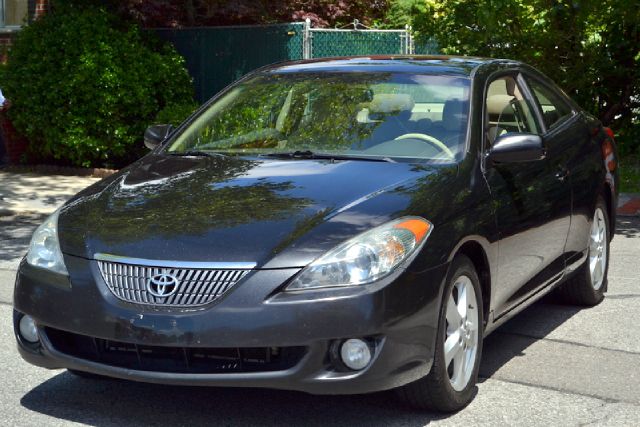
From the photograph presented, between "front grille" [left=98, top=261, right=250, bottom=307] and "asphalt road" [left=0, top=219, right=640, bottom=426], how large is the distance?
67 cm

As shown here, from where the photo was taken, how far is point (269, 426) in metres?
5.14

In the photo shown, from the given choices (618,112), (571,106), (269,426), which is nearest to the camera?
(269,426)

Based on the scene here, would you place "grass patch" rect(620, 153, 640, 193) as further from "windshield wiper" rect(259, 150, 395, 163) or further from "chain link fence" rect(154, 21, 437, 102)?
"windshield wiper" rect(259, 150, 395, 163)

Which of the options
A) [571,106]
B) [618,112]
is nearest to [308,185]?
[571,106]

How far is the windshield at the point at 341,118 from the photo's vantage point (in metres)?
6.04

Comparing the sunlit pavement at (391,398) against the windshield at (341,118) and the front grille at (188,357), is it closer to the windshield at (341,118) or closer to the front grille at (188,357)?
the front grille at (188,357)

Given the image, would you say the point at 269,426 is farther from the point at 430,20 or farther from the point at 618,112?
the point at 618,112

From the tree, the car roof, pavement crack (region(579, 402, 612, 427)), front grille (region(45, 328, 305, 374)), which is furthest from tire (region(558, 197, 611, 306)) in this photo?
the tree

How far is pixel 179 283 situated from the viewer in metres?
4.81

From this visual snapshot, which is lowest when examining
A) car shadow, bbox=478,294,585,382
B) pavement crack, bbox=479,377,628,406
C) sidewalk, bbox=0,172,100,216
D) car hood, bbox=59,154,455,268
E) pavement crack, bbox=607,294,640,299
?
sidewalk, bbox=0,172,100,216

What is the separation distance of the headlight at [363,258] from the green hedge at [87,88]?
1041 cm

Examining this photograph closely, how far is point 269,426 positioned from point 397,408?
2.01ft

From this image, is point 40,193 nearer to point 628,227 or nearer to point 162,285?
point 628,227

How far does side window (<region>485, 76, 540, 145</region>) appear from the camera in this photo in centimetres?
646
